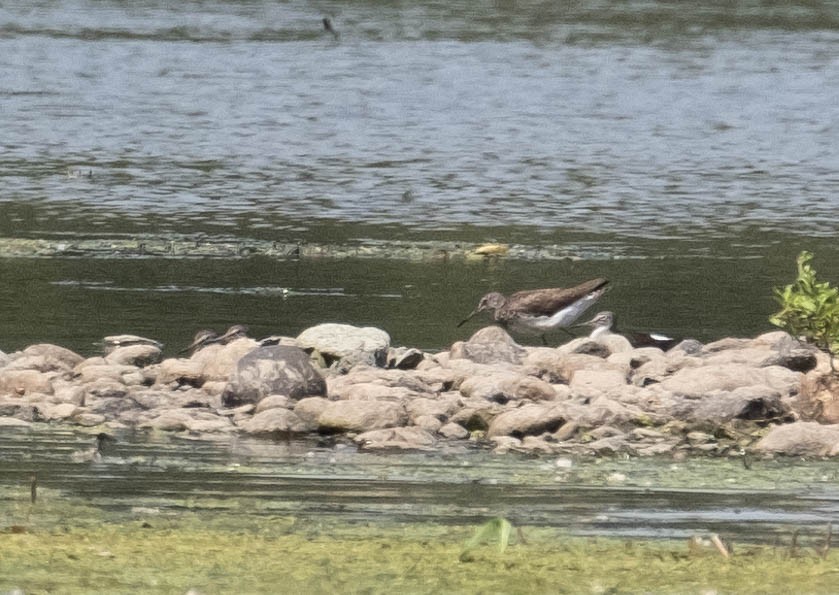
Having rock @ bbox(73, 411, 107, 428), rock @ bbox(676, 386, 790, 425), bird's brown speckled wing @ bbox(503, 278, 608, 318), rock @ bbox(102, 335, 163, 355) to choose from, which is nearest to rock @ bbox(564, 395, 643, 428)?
rock @ bbox(676, 386, 790, 425)

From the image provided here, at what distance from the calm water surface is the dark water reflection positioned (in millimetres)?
3824

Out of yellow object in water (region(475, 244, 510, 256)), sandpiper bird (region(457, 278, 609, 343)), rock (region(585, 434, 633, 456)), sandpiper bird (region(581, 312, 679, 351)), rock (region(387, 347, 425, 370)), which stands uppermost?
yellow object in water (region(475, 244, 510, 256))

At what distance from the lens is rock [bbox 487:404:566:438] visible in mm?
11094

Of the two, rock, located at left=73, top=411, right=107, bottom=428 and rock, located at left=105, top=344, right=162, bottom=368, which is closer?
rock, located at left=73, top=411, right=107, bottom=428

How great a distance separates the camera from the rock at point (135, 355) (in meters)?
13.2

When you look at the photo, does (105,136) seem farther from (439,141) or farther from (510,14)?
(510,14)

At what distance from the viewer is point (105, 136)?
29.6 meters

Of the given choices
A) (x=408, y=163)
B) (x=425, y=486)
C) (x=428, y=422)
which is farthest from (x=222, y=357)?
(x=408, y=163)

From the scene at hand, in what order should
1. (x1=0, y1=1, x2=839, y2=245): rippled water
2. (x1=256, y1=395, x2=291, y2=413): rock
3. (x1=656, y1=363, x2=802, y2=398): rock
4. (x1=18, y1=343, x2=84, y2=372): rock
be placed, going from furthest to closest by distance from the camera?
(x1=0, y1=1, x2=839, y2=245): rippled water, (x1=18, y1=343, x2=84, y2=372): rock, (x1=656, y1=363, x2=802, y2=398): rock, (x1=256, y1=395, x2=291, y2=413): rock

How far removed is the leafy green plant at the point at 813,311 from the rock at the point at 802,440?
37.1 inches

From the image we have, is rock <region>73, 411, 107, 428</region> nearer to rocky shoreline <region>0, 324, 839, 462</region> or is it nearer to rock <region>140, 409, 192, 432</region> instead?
rocky shoreline <region>0, 324, 839, 462</region>

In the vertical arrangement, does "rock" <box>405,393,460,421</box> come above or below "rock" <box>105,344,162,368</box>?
below

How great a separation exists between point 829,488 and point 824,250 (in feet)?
33.1

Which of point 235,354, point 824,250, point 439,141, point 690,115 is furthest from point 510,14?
point 235,354
